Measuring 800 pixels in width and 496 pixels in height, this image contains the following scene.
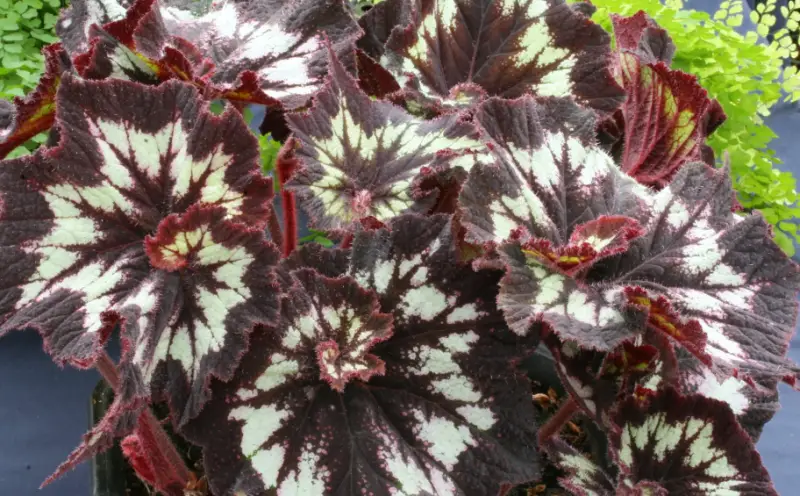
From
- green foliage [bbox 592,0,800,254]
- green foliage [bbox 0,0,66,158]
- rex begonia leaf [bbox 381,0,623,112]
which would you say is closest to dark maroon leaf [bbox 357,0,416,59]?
rex begonia leaf [bbox 381,0,623,112]

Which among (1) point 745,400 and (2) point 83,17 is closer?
(1) point 745,400

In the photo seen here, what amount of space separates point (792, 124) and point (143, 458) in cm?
226

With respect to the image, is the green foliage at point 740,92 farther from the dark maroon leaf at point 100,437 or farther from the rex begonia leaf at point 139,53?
the dark maroon leaf at point 100,437

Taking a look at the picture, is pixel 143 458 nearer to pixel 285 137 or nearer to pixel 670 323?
pixel 285 137

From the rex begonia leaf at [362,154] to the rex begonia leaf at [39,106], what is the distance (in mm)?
295

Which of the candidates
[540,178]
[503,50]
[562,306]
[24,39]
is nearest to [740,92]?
[503,50]

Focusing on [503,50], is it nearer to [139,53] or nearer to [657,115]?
[657,115]

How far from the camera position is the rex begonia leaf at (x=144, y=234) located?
667 millimetres

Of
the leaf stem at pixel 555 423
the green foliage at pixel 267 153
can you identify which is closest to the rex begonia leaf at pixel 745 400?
the leaf stem at pixel 555 423

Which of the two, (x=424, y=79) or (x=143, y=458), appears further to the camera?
(x=424, y=79)

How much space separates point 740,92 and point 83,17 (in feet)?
4.88

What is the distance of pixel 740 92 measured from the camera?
5.76 ft

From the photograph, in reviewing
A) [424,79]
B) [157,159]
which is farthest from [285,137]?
[157,159]

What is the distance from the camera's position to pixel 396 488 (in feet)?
2.36
